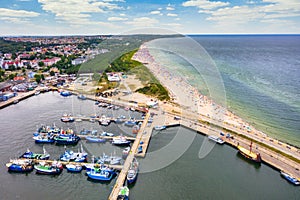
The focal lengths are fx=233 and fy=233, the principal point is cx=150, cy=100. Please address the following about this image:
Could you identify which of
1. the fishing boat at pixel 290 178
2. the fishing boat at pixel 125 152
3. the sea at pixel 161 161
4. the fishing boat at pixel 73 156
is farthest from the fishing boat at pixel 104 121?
the fishing boat at pixel 290 178

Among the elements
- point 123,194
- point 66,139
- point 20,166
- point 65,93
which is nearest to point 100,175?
point 123,194

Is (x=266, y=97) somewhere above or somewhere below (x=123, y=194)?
above

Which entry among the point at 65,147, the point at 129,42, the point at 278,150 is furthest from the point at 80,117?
the point at 129,42

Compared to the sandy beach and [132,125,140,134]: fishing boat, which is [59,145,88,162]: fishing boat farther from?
the sandy beach

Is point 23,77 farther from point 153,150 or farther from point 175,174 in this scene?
point 175,174

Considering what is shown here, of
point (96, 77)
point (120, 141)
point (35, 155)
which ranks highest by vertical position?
point (96, 77)

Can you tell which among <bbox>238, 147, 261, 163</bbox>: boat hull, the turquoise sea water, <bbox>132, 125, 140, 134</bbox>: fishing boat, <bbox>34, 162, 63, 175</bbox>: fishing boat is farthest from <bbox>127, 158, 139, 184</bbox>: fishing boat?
the turquoise sea water

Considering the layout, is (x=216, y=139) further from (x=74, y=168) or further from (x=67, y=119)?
(x=67, y=119)
